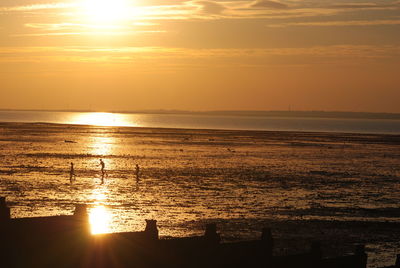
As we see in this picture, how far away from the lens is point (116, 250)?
17.2 m

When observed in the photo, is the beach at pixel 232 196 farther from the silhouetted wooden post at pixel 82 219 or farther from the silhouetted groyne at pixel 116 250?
the silhouetted wooden post at pixel 82 219

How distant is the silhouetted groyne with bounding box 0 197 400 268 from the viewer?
16.5 metres

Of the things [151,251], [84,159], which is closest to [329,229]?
[151,251]

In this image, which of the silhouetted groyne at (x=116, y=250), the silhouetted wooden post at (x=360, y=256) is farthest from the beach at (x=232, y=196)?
the silhouetted groyne at (x=116, y=250)

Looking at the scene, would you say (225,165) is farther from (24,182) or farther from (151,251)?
(151,251)

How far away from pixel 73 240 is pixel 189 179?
148 ft

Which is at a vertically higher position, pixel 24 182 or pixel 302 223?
pixel 24 182

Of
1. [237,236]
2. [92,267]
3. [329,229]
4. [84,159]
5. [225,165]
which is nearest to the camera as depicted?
[92,267]

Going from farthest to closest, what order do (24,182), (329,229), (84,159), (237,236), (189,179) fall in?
(84,159), (189,179), (24,182), (329,229), (237,236)

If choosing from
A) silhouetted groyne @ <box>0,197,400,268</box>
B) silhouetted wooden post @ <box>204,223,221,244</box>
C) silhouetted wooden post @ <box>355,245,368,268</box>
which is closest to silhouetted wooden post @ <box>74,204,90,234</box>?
silhouetted groyne @ <box>0,197,400,268</box>

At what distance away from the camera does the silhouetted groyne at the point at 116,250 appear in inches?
648

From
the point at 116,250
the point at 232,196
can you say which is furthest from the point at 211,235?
the point at 232,196

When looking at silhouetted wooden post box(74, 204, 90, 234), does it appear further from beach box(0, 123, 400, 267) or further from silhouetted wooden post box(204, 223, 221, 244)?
beach box(0, 123, 400, 267)

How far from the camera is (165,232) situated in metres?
34.8
